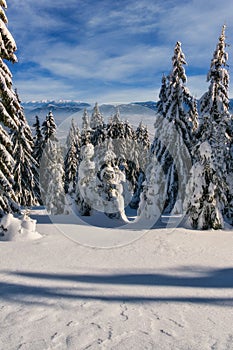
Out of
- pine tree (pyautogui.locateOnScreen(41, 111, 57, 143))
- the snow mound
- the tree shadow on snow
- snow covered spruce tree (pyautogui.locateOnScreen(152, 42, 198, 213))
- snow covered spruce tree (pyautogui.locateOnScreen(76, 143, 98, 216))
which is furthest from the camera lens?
pine tree (pyautogui.locateOnScreen(41, 111, 57, 143))

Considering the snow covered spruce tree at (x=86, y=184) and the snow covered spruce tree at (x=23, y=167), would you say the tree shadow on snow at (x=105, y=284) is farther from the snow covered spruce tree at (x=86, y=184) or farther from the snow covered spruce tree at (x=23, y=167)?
the snow covered spruce tree at (x=23, y=167)

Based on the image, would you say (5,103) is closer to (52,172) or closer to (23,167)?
(52,172)

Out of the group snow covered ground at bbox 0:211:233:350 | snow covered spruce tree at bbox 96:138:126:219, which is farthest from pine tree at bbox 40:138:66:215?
snow covered ground at bbox 0:211:233:350

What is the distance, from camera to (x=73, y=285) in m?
7.62

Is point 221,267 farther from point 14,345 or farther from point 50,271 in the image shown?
point 14,345

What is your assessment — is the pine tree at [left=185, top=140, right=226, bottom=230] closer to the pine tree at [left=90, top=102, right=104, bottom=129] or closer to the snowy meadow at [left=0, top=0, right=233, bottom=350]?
the snowy meadow at [left=0, top=0, right=233, bottom=350]

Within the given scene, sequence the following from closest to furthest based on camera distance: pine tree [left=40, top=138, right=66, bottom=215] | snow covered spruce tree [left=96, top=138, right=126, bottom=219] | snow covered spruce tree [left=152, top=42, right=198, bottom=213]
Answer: snow covered spruce tree [left=96, top=138, right=126, bottom=219] < snow covered spruce tree [left=152, top=42, right=198, bottom=213] < pine tree [left=40, top=138, right=66, bottom=215]

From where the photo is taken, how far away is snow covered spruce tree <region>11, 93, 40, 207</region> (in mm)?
31469

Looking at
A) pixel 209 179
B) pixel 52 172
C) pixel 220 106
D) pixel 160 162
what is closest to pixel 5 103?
pixel 209 179

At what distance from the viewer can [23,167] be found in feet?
107

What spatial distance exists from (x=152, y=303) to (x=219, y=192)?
440 inches

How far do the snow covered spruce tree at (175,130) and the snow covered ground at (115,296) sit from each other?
13179 mm

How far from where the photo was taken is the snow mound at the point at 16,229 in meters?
12.0

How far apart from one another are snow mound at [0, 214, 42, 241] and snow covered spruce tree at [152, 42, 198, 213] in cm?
1363
